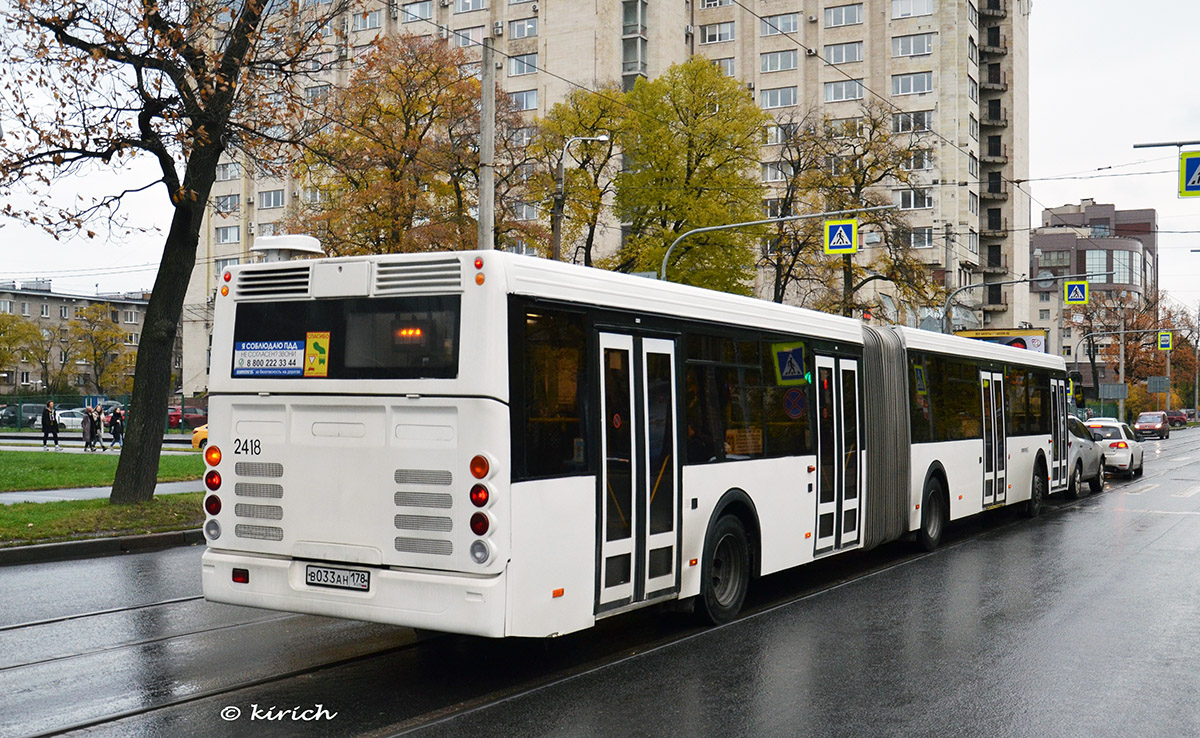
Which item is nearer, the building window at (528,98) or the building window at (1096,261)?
the building window at (528,98)

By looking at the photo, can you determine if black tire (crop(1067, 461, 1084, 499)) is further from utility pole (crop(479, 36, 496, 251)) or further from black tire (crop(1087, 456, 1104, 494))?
utility pole (crop(479, 36, 496, 251))

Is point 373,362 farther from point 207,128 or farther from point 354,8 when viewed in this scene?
point 354,8

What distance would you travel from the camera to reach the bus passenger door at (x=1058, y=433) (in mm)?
20375

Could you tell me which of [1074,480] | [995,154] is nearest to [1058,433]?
[1074,480]

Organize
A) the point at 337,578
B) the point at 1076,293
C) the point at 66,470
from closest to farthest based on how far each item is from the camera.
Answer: the point at 337,578, the point at 66,470, the point at 1076,293

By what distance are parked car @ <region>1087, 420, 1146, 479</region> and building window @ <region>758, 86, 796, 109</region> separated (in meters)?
47.4

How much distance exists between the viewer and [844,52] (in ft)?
244

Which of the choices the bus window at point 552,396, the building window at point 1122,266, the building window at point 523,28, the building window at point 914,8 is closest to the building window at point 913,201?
the building window at point 914,8

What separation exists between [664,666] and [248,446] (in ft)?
10.6

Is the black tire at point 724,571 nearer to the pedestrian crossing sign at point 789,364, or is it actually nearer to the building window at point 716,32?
the pedestrian crossing sign at point 789,364

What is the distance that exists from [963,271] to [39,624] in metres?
72.3

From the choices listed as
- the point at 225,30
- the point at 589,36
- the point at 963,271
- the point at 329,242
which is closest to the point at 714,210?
the point at 329,242

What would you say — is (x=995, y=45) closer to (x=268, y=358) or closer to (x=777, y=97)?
(x=777, y=97)

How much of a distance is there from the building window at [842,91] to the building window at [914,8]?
526cm
